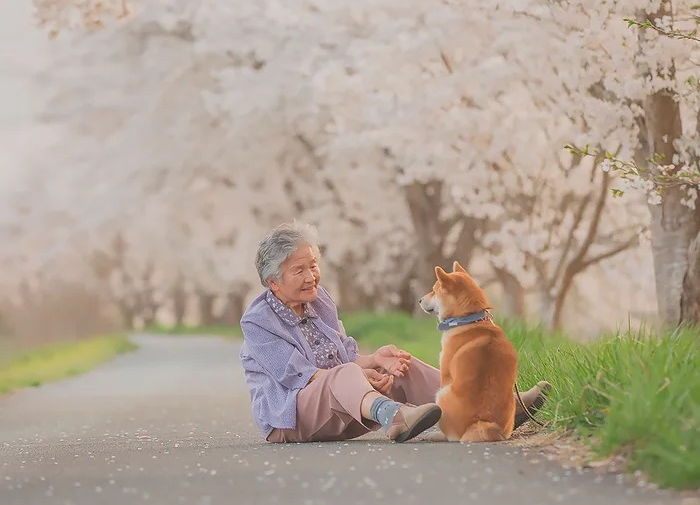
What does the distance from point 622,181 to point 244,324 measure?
264 centimetres

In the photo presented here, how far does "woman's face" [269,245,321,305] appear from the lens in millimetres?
7195

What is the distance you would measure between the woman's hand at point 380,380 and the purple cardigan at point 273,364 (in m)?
0.32

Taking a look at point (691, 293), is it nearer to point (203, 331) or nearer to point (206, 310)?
point (203, 331)

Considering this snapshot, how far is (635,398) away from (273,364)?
240cm

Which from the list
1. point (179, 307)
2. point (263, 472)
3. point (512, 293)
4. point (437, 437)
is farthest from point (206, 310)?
point (263, 472)

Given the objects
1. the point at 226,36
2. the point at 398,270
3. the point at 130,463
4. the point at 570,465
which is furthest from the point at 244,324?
the point at 398,270

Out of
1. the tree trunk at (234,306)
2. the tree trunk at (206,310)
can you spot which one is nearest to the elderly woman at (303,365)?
the tree trunk at (234,306)

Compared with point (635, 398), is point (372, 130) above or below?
above

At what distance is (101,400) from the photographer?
12984mm

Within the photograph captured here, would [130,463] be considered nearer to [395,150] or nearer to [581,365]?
[581,365]

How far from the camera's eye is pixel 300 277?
284 inches

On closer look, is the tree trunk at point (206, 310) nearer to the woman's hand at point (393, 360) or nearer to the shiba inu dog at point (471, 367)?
the woman's hand at point (393, 360)

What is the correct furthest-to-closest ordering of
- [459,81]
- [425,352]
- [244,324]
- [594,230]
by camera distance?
[594,230] < [459,81] < [425,352] < [244,324]

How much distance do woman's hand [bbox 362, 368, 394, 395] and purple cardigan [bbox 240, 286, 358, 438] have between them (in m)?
0.32
